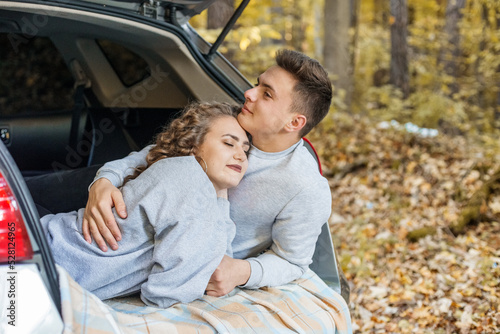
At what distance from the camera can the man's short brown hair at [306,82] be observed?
6.68 ft

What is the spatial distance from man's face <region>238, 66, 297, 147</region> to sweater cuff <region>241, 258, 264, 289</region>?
526 mm

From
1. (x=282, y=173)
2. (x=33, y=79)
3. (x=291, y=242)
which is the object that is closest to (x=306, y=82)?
(x=282, y=173)

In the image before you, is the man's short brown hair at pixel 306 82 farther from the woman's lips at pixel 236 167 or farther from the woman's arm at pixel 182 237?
the woman's arm at pixel 182 237

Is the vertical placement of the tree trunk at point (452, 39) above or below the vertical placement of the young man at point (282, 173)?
below

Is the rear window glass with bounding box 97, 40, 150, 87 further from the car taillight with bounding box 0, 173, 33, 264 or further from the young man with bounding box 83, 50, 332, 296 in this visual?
the car taillight with bounding box 0, 173, 33, 264

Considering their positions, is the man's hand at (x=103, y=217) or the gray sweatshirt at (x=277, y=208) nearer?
the man's hand at (x=103, y=217)

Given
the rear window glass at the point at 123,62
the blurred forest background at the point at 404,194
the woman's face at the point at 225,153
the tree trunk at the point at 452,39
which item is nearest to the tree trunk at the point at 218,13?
the blurred forest background at the point at 404,194

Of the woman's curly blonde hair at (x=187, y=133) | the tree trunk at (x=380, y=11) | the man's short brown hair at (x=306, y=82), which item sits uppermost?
the man's short brown hair at (x=306, y=82)

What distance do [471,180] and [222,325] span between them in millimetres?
3971

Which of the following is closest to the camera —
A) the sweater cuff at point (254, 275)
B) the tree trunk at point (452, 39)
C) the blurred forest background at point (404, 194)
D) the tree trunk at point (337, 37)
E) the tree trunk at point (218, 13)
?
the sweater cuff at point (254, 275)

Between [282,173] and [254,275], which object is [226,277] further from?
[282,173]

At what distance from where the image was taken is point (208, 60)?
2.61 m

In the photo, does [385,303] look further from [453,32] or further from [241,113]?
[453,32]

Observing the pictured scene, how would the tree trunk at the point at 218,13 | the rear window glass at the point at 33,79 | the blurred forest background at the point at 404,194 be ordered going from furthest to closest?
1. the rear window glass at the point at 33,79
2. the tree trunk at the point at 218,13
3. the blurred forest background at the point at 404,194
